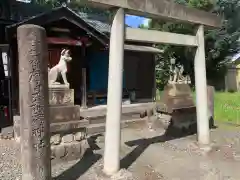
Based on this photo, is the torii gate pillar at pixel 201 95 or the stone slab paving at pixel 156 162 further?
the torii gate pillar at pixel 201 95

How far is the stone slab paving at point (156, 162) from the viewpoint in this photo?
5102 mm

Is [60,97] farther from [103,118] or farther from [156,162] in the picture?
[103,118]

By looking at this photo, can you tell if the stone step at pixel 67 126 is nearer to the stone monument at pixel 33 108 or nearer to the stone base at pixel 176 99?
the stone monument at pixel 33 108

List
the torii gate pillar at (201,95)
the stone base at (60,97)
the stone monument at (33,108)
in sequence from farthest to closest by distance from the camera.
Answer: the torii gate pillar at (201,95) < the stone base at (60,97) < the stone monument at (33,108)

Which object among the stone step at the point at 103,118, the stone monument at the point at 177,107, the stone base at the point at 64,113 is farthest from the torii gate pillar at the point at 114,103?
the stone step at the point at 103,118

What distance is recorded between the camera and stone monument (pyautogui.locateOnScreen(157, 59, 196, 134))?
884cm

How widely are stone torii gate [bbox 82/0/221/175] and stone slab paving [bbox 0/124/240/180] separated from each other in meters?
0.47

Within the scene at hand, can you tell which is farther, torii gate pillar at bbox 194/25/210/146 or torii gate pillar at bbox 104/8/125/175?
torii gate pillar at bbox 194/25/210/146

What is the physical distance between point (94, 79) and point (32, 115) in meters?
9.09

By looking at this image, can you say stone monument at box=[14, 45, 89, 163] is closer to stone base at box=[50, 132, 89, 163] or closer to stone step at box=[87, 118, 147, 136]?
stone base at box=[50, 132, 89, 163]

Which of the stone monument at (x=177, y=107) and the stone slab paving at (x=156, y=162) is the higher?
the stone monument at (x=177, y=107)

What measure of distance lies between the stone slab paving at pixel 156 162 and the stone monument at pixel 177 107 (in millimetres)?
1063

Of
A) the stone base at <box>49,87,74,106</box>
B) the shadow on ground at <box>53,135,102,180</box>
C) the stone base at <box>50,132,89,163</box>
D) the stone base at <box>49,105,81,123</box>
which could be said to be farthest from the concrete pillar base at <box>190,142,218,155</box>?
the stone base at <box>49,87,74,106</box>

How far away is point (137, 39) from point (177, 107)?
396 centimetres
